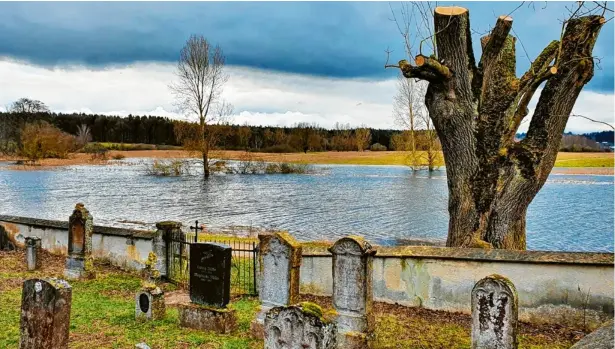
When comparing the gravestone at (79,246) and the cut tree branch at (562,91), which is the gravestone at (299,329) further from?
the gravestone at (79,246)

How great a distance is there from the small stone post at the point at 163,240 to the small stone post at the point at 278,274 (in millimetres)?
4167

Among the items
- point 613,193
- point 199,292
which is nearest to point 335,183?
point 613,193

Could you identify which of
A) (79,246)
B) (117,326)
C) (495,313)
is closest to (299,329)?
(495,313)

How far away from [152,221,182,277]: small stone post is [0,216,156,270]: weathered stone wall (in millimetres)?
475

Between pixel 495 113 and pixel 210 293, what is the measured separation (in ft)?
20.1

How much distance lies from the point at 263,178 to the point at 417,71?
3994 cm

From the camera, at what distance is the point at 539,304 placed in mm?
8336

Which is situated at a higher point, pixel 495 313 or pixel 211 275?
pixel 495 313

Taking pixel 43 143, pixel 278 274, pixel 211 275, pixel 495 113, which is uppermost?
pixel 495 113

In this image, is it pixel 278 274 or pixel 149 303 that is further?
pixel 149 303

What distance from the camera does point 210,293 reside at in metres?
8.36

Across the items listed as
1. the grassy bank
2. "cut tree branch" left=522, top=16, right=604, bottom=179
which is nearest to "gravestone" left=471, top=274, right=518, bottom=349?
the grassy bank

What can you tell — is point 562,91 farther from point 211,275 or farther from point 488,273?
point 211,275

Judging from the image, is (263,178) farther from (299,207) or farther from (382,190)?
(299,207)
